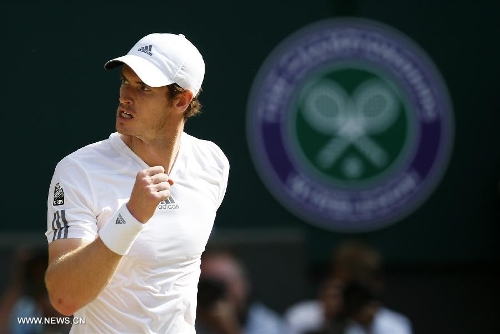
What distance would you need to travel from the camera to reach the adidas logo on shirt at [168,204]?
10.5 feet

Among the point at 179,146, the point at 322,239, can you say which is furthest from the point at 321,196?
the point at 179,146

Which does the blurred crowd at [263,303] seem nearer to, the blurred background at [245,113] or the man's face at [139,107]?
the blurred background at [245,113]

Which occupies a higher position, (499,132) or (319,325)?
(499,132)

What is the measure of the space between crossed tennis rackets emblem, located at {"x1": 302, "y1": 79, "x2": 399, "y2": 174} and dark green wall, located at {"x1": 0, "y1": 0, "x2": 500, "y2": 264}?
30 cm

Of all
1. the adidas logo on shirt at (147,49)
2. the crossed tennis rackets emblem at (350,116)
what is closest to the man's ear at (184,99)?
the adidas logo on shirt at (147,49)

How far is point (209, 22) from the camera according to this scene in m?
5.89

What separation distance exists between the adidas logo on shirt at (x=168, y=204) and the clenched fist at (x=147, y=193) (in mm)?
215

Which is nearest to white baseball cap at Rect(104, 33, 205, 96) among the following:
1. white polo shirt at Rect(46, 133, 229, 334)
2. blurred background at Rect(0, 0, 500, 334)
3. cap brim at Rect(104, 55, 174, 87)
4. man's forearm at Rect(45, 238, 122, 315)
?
cap brim at Rect(104, 55, 174, 87)

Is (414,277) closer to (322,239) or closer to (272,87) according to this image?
(322,239)

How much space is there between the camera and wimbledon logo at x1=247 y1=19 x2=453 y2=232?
5.82 metres

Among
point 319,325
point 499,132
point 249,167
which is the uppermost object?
point 499,132

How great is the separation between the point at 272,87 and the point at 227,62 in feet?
0.86

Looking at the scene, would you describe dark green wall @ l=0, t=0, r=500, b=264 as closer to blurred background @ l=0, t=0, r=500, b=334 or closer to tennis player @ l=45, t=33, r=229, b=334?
blurred background @ l=0, t=0, r=500, b=334

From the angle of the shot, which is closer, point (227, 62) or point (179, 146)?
point (179, 146)
